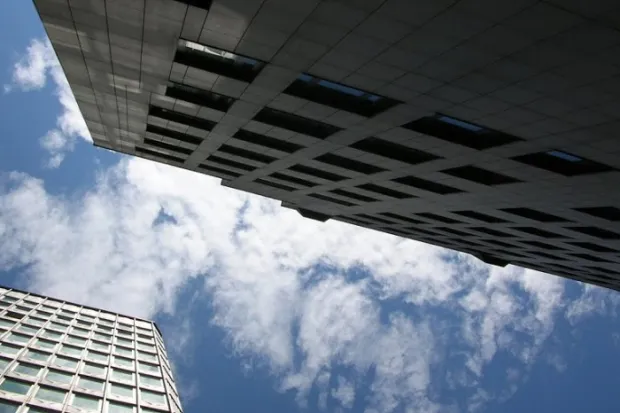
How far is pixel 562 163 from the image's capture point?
17953 millimetres

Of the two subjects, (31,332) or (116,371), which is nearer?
(116,371)

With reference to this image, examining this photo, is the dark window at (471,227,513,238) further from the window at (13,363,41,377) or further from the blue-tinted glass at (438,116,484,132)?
the window at (13,363,41,377)

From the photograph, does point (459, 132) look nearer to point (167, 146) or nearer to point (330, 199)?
point (330, 199)

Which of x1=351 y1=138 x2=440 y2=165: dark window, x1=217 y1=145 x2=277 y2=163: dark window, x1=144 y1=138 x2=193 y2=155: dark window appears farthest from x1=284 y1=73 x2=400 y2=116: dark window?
x1=144 y1=138 x2=193 y2=155: dark window

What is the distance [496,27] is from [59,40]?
1556 cm

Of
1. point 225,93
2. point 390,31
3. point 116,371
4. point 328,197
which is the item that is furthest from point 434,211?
point 116,371

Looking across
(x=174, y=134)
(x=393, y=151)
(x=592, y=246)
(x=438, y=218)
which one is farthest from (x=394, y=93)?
(x=592, y=246)

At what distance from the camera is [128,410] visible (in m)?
29.5

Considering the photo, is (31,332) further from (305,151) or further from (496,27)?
(496,27)

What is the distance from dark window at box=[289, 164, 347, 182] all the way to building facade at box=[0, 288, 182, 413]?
56.7 ft

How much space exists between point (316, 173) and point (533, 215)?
1266 cm

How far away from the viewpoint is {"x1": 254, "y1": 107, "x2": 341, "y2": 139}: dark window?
840 inches

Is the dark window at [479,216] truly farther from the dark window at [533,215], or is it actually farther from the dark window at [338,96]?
the dark window at [338,96]

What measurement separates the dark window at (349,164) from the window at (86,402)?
748 inches
